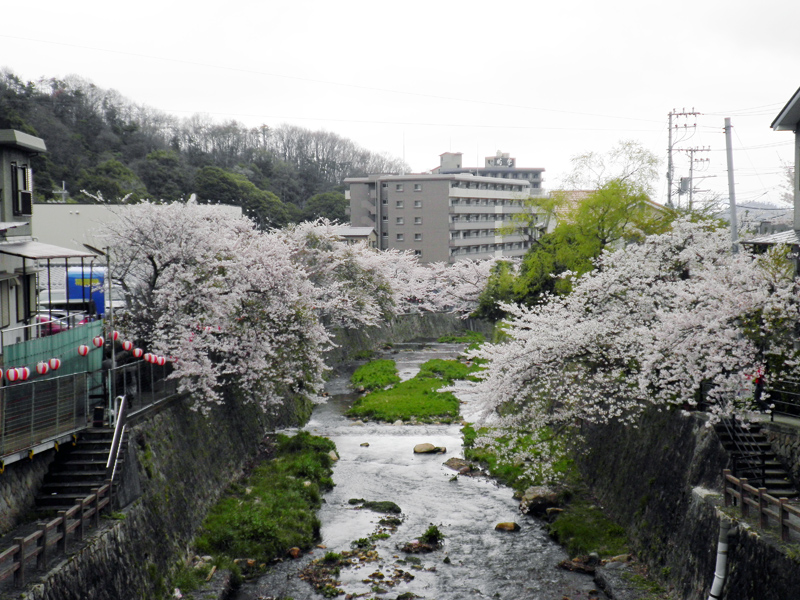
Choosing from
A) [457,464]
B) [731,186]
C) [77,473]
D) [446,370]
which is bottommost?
[457,464]

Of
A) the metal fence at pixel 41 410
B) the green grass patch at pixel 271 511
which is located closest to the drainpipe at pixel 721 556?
the green grass patch at pixel 271 511

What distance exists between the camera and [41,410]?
42.9ft

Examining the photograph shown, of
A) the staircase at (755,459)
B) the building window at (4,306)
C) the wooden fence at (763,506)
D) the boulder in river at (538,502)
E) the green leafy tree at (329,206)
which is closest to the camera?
the wooden fence at (763,506)

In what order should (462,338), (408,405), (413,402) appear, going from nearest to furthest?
(408,405), (413,402), (462,338)

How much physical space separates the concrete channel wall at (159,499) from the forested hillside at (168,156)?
20.9 m

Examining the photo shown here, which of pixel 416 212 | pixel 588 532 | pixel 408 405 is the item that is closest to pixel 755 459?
pixel 588 532

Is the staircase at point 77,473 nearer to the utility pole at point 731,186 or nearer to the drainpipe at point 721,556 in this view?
the drainpipe at point 721,556

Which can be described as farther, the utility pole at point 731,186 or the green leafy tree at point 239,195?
the green leafy tree at point 239,195

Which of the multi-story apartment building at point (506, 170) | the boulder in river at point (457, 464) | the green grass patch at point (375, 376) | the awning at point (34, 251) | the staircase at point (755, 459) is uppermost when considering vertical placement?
the multi-story apartment building at point (506, 170)

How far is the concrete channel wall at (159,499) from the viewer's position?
11.2m

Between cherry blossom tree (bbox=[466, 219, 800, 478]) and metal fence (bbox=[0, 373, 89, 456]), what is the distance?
33.6 ft

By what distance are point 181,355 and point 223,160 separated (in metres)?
70.4

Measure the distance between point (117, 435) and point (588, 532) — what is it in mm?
11210

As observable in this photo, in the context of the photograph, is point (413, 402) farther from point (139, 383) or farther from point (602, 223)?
point (139, 383)
